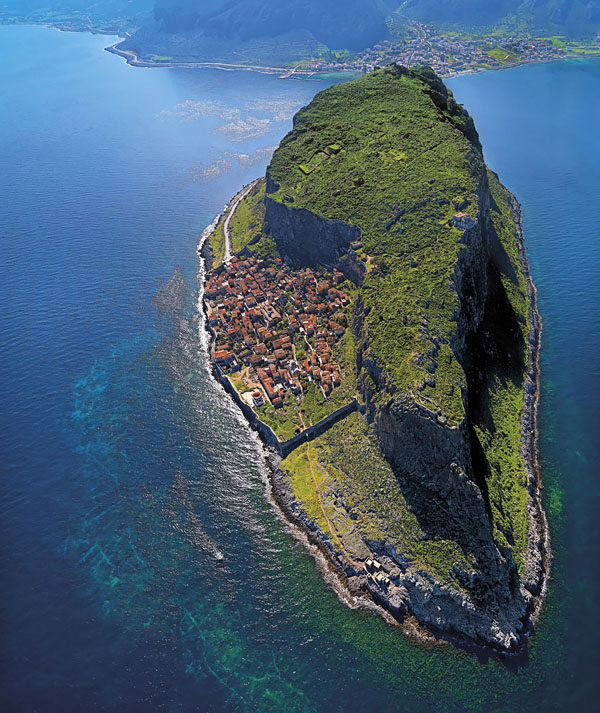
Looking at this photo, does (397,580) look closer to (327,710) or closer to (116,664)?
(327,710)

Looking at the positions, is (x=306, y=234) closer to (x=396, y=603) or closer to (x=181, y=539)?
(x=181, y=539)

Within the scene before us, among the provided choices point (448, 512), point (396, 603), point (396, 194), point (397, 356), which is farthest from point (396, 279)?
point (396, 603)

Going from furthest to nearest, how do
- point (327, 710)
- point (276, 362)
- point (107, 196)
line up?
point (107, 196), point (276, 362), point (327, 710)

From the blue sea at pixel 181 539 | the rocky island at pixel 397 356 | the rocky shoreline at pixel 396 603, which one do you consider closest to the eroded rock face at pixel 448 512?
the rocky island at pixel 397 356

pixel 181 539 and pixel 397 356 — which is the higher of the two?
pixel 397 356

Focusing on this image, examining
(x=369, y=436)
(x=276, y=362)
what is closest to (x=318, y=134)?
(x=276, y=362)

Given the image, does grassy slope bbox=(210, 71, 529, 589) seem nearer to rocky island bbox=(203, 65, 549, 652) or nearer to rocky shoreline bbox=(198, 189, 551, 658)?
rocky island bbox=(203, 65, 549, 652)

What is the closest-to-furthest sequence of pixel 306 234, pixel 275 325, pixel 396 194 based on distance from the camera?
pixel 275 325 → pixel 396 194 → pixel 306 234
